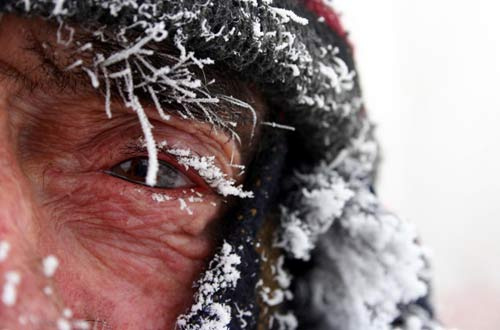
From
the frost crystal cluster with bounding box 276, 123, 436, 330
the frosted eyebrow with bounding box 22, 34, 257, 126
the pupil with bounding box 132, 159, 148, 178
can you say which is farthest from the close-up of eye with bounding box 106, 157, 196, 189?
the frost crystal cluster with bounding box 276, 123, 436, 330

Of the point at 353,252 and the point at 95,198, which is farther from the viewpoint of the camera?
the point at 353,252

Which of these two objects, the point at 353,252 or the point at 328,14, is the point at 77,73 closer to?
the point at 328,14

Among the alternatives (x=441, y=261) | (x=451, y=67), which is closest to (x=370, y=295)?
(x=441, y=261)

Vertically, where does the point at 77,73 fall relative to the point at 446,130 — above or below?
above

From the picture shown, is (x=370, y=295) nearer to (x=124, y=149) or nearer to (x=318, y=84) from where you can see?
(x=318, y=84)

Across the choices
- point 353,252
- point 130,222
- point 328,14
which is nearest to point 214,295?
point 130,222
